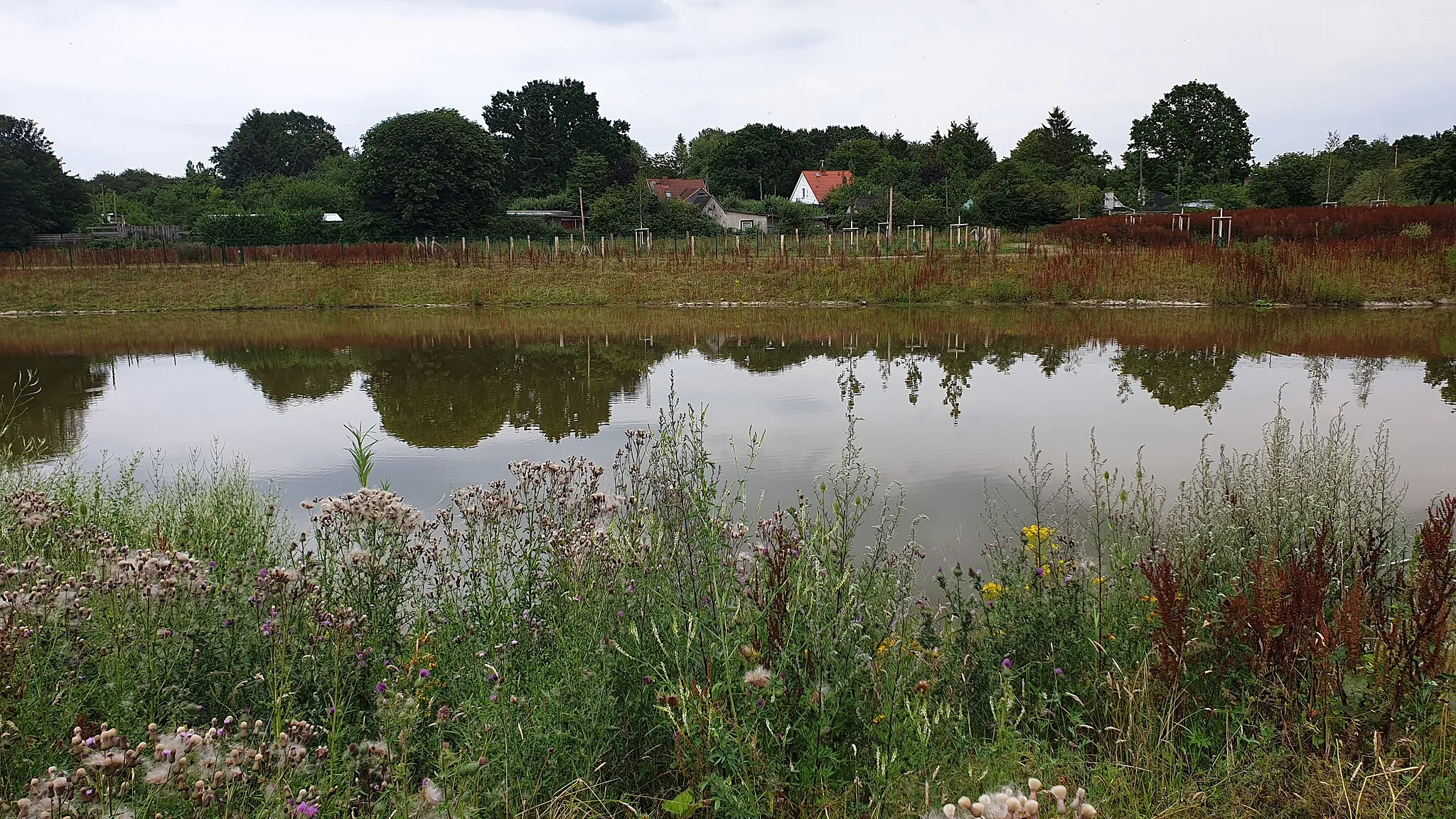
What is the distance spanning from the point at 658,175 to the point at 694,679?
276ft

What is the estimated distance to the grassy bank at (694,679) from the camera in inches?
99.7

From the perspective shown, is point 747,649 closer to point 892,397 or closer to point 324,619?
point 324,619

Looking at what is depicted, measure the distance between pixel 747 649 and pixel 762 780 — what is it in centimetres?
35

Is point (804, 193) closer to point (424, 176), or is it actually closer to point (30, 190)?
point (424, 176)

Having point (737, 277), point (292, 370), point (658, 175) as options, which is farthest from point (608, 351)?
point (658, 175)

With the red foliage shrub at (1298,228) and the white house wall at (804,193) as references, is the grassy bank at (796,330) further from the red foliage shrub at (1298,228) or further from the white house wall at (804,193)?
the white house wall at (804,193)

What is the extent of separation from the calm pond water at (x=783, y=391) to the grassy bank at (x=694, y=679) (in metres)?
1.61

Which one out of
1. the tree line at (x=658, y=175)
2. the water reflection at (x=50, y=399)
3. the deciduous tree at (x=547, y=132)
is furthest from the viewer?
the deciduous tree at (x=547, y=132)

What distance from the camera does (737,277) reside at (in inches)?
1184

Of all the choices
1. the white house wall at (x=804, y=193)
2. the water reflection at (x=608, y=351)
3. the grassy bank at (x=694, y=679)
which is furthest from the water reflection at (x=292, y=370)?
the white house wall at (x=804, y=193)

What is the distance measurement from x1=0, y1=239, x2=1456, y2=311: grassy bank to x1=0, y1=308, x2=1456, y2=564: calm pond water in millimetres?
2651

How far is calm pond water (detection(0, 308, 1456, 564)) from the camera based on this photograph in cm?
819

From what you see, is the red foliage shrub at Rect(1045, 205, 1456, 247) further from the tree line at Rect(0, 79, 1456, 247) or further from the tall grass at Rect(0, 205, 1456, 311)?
the tree line at Rect(0, 79, 1456, 247)

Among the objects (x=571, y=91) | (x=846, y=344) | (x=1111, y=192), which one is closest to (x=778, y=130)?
(x=571, y=91)
